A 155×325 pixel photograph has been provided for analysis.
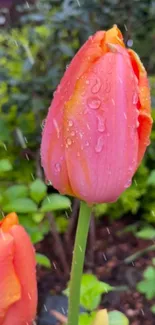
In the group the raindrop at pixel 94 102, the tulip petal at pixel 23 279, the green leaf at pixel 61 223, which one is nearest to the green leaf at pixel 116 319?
the tulip petal at pixel 23 279

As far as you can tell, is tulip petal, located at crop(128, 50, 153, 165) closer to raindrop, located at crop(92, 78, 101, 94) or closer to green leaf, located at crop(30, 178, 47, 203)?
raindrop, located at crop(92, 78, 101, 94)

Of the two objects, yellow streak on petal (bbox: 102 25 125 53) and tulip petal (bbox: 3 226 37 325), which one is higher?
yellow streak on petal (bbox: 102 25 125 53)

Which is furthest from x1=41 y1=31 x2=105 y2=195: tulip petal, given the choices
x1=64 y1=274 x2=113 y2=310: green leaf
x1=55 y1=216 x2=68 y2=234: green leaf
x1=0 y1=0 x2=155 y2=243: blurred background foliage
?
x1=55 y1=216 x2=68 y2=234: green leaf

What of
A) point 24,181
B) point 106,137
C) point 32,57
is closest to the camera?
point 106,137

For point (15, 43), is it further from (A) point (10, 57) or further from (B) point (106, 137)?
(B) point (106, 137)

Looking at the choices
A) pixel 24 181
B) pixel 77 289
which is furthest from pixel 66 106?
pixel 24 181

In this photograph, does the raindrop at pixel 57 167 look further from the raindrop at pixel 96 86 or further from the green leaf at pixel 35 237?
the green leaf at pixel 35 237
